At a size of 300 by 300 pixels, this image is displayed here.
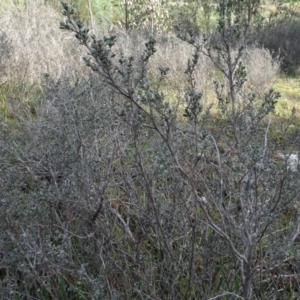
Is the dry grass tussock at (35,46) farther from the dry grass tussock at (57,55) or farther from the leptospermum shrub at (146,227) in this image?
the leptospermum shrub at (146,227)

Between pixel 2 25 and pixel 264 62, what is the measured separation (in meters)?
3.81

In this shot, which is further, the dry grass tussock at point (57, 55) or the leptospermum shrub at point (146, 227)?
the dry grass tussock at point (57, 55)

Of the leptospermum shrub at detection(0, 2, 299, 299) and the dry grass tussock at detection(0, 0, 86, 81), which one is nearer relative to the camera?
the leptospermum shrub at detection(0, 2, 299, 299)

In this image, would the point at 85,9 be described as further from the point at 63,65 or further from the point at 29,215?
the point at 29,215

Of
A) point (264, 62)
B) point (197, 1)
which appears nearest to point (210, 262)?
point (264, 62)

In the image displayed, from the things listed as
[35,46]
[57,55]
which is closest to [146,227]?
[57,55]

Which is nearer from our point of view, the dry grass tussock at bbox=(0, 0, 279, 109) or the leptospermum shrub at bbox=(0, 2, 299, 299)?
the leptospermum shrub at bbox=(0, 2, 299, 299)

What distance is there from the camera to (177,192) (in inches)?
83.2

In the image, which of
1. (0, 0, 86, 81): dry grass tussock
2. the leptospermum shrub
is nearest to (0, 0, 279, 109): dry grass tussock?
(0, 0, 86, 81): dry grass tussock

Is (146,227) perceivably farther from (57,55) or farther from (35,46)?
(35,46)

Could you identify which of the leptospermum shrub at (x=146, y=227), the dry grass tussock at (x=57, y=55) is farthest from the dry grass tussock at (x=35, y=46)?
the leptospermum shrub at (x=146, y=227)

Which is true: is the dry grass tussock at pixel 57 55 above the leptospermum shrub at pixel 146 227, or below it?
below

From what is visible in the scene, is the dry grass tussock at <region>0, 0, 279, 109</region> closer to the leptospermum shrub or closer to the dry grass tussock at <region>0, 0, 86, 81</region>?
the dry grass tussock at <region>0, 0, 86, 81</region>

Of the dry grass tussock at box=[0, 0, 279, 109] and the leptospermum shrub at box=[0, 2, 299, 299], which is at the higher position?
the leptospermum shrub at box=[0, 2, 299, 299]
